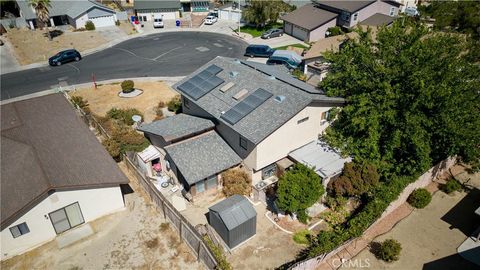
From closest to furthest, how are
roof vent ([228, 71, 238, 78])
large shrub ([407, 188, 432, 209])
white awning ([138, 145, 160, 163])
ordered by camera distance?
large shrub ([407, 188, 432, 209]) → white awning ([138, 145, 160, 163]) → roof vent ([228, 71, 238, 78])

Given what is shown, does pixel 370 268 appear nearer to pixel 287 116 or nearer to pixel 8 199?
pixel 287 116

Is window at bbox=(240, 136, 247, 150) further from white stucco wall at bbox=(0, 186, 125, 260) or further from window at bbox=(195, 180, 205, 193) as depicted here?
white stucco wall at bbox=(0, 186, 125, 260)

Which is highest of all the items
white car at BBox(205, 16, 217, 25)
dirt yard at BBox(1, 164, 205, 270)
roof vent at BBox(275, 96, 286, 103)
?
roof vent at BBox(275, 96, 286, 103)

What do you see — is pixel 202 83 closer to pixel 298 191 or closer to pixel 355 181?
pixel 298 191

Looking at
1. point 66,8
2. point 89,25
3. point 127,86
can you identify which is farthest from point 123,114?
point 66,8

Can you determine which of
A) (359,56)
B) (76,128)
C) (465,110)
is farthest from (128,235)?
(465,110)

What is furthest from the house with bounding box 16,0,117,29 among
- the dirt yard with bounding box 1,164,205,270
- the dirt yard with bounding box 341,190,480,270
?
the dirt yard with bounding box 341,190,480,270
